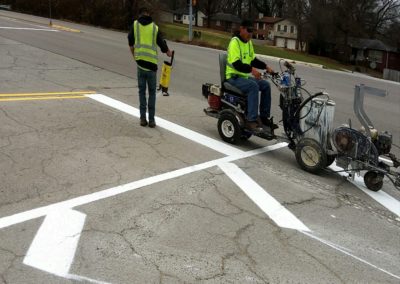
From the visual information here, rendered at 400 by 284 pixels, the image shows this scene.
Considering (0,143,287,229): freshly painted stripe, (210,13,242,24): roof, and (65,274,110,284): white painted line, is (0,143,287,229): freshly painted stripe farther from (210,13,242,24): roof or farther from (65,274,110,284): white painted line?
(210,13,242,24): roof

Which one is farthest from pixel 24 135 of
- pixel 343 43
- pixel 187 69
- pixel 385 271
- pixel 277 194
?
pixel 343 43

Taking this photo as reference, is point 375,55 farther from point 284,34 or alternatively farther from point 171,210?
point 171,210

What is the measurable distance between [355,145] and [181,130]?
314 centimetres

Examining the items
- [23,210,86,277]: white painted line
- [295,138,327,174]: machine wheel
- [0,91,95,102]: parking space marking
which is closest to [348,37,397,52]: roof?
[0,91,95,102]: parking space marking

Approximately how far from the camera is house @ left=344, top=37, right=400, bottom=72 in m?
69.4

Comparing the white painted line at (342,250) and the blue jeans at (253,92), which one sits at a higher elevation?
the blue jeans at (253,92)

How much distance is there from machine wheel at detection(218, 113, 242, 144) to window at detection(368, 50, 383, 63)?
6993 centimetres

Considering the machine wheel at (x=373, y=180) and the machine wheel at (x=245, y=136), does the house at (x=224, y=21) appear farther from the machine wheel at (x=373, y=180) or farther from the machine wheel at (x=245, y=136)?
the machine wheel at (x=373, y=180)

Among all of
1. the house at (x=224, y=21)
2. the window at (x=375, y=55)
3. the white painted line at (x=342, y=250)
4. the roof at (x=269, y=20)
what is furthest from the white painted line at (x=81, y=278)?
the house at (x=224, y=21)

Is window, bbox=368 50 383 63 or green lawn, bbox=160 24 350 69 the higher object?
green lawn, bbox=160 24 350 69

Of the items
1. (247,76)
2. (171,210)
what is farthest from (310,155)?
(171,210)

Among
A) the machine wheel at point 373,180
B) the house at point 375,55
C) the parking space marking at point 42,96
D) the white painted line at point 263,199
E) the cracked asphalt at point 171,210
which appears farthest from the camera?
the house at point 375,55

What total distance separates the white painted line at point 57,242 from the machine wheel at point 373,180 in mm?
3734

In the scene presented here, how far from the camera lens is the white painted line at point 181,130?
708cm
